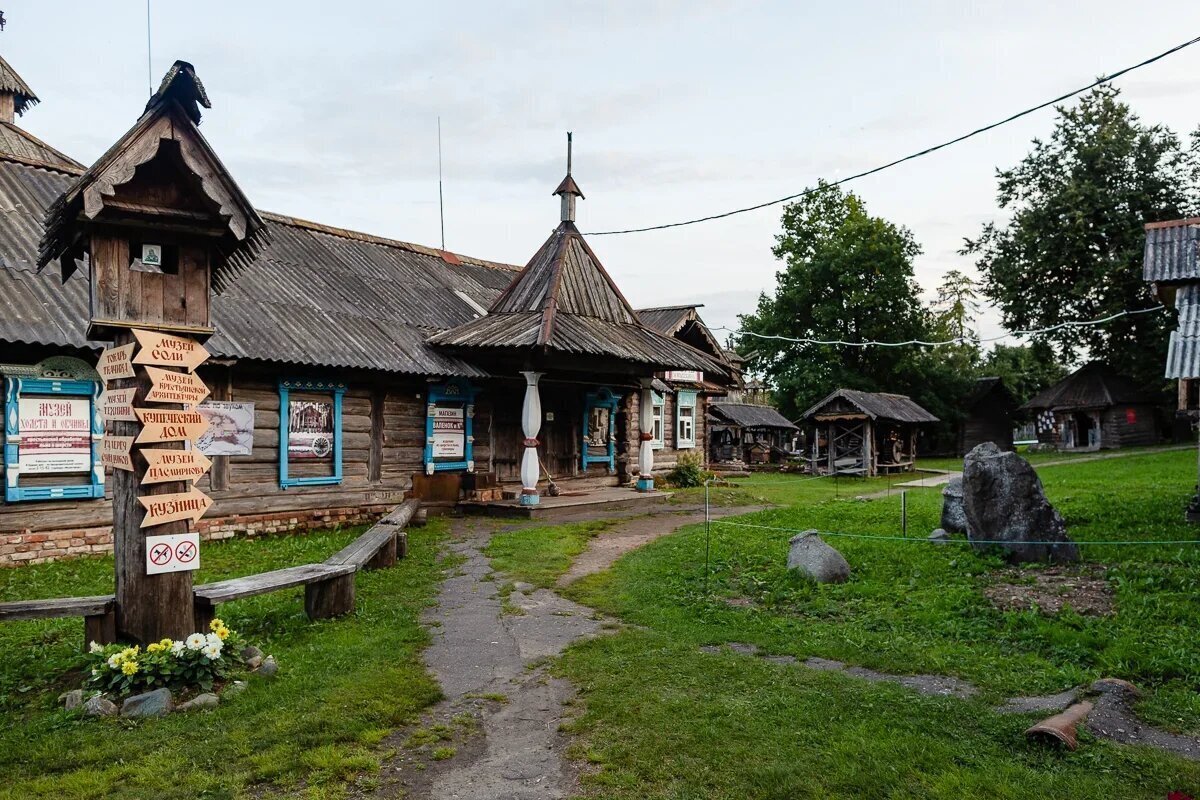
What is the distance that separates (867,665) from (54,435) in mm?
10962

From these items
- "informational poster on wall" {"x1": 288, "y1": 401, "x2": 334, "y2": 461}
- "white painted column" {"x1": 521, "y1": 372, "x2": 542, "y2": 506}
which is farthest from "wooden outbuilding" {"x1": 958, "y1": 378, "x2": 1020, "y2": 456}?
"informational poster on wall" {"x1": 288, "y1": 401, "x2": 334, "y2": 461}

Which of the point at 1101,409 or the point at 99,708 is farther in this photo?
the point at 1101,409

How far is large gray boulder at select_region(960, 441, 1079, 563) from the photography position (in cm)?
973

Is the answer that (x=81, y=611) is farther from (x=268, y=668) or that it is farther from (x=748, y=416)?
(x=748, y=416)

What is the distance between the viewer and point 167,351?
6066 millimetres

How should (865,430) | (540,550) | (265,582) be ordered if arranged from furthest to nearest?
(865,430), (540,550), (265,582)

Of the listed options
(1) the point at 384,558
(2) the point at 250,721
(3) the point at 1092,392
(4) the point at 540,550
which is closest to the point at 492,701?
(2) the point at 250,721

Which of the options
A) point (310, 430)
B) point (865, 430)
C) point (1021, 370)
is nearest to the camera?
point (310, 430)

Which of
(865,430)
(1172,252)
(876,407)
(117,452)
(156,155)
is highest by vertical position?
(1172,252)

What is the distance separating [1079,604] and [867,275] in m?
38.2

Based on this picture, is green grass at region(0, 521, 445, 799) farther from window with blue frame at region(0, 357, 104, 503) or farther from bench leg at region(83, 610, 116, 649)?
window with blue frame at region(0, 357, 104, 503)

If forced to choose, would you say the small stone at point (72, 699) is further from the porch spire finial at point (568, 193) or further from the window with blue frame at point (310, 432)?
the porch spire finial at point (568, 193)

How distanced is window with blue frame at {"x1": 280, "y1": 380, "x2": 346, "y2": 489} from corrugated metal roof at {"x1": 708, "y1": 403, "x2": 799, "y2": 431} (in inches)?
1054

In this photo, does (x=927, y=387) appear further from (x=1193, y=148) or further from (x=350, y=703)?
(x=350, y=703)
